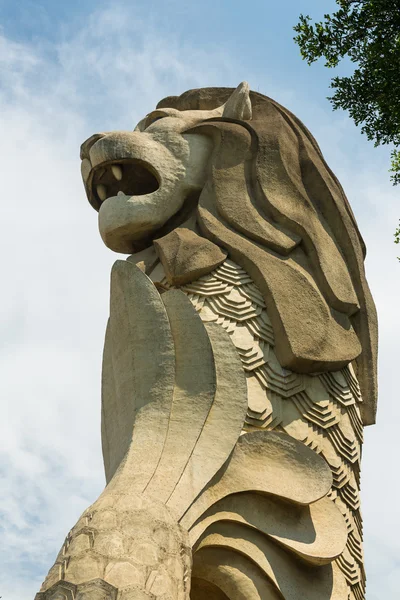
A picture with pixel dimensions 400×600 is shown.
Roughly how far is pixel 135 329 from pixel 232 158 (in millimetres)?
1485

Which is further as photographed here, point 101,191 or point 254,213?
point 101,191

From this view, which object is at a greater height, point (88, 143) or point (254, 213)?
point (88, 143)

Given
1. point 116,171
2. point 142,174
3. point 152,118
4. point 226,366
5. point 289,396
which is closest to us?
point 226,366

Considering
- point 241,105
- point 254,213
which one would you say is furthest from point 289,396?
point 241,105

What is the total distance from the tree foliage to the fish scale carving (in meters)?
1.74

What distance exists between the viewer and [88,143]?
22.9 feet


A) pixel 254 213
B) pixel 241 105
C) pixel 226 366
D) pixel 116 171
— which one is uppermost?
pixel 241 105

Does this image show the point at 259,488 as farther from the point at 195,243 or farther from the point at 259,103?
the point at 259,103

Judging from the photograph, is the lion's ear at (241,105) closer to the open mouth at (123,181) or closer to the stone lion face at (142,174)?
the stone lion face at (142,174)

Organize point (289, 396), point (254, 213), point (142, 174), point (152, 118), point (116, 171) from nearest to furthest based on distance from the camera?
1. point (289, 396)
2. point (254, 213)
3. point (116, 171)
4. point (142, 174)
5. point (152, 118)

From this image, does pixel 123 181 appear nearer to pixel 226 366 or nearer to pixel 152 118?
pixel 152 118

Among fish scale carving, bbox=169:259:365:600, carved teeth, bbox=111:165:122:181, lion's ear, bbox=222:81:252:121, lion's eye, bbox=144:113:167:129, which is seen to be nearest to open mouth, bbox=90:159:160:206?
carved teeth, bbox=111:165:122:181

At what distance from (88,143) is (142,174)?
412 mm

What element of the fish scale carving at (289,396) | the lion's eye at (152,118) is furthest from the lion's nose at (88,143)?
the fish scale carving at (289,396)
